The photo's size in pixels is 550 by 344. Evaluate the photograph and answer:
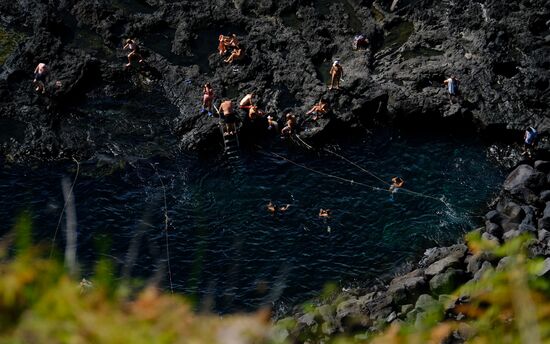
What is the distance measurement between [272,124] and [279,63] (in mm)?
4028

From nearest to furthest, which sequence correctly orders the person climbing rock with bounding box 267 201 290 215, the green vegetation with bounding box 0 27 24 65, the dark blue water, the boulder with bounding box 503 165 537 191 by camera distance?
the dark blue water, the boulder with bounding box 503 165 537 191, the person climbing rock with bounding box 267 201 290 215, the green vegetation with bounding box 0 27 24 65

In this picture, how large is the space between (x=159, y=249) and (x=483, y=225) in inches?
432

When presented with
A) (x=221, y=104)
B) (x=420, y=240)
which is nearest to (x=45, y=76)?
(x=221, y=104)

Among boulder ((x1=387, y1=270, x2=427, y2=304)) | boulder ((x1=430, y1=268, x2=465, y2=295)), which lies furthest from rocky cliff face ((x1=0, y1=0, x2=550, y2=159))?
boulder ((x1=430, y1=268, x2=465, y2=295))

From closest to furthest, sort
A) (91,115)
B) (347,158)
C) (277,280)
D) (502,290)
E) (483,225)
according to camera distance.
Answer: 1. (502,290)
2. (277,280)
3. (483,225)
4. (347,158)
5. (91,115)

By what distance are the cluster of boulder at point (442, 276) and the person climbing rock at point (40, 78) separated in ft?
52.3

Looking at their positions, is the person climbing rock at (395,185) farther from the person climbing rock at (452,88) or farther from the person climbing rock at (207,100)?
the person climbing rock at (207,100)

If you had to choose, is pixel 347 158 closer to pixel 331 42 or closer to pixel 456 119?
pixel 456 119

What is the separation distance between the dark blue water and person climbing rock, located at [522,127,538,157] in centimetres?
149

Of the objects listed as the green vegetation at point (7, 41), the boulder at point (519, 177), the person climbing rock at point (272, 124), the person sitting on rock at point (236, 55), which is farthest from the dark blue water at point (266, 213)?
the green vegetation at point (7, 41)

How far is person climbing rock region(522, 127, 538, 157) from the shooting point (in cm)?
2384

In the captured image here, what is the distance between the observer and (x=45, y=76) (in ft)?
91.6

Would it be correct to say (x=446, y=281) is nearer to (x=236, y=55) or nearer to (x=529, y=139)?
(x=529, y=139)

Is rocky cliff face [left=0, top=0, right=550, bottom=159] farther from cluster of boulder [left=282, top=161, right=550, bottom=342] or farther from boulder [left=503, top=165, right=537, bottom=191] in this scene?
cluster of boulder [left=282, top=161, right=550, bottom=342]
